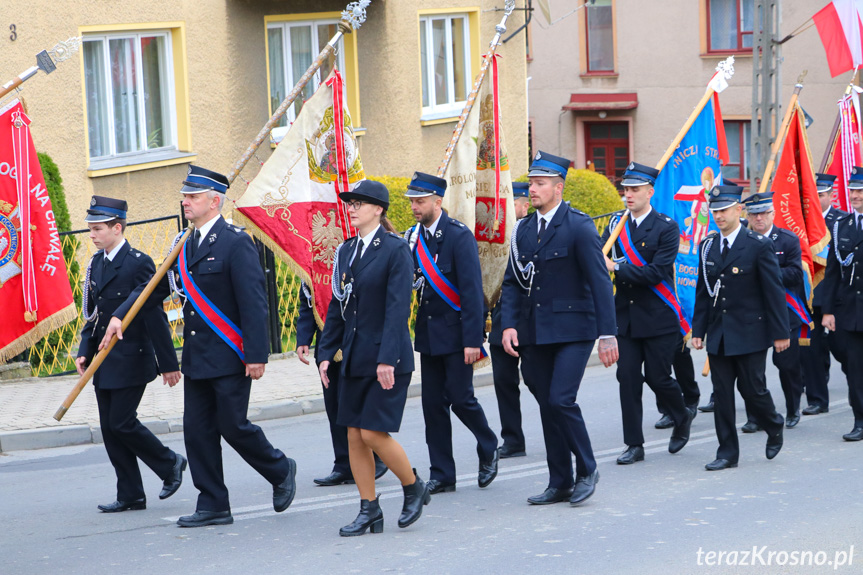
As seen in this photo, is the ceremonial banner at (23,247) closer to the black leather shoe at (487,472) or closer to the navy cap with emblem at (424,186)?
the navy cap with emblem at (424,186)

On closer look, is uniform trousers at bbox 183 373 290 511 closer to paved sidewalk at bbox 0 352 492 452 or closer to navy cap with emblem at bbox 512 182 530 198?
paved sidewalk at bbox 0 352 492 452

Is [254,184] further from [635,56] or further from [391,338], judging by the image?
[635,56]

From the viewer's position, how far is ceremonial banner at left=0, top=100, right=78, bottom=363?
7.56m

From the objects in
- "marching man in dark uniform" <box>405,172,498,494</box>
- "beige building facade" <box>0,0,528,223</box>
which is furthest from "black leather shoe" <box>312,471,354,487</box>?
"beige building facade" <box>0,0,528,223</box>

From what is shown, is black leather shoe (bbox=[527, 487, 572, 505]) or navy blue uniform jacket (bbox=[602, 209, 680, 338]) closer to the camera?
black leather shoe (bbox=[527, 487, 572, 505])

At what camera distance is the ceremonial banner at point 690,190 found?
9789 mm

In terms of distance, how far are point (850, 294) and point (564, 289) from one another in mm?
3121

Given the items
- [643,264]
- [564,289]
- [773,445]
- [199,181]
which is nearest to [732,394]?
[773,445]

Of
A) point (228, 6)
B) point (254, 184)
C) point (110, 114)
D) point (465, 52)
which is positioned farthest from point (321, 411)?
point (465, 52)

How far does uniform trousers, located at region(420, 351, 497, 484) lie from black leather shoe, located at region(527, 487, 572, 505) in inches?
25.1

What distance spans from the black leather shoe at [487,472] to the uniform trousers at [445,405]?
0.09 m

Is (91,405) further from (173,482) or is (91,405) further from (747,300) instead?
(747,300)

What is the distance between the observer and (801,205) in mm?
11234

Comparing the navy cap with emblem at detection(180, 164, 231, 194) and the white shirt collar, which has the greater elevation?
the navy cap with emblem at detection(180, 164, 231, 194)
